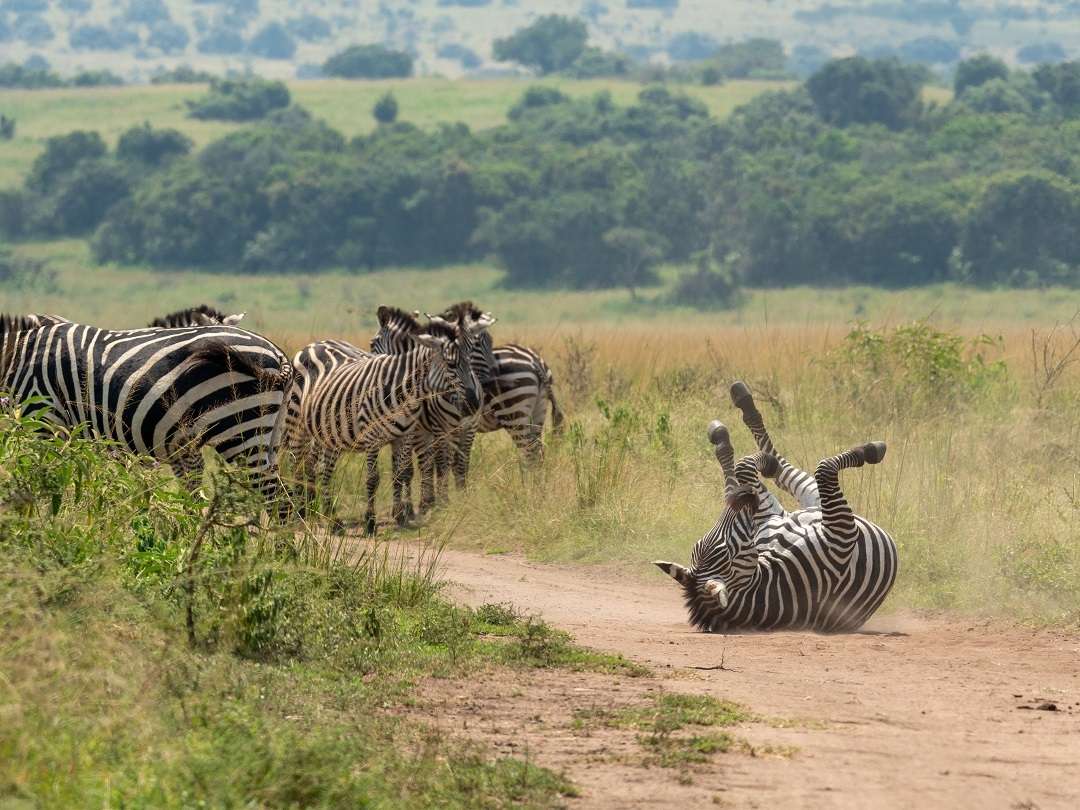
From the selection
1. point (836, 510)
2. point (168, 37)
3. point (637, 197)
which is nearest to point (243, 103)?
point (637, 197)

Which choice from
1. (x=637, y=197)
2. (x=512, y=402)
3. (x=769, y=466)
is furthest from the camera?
(x=637, y=197)

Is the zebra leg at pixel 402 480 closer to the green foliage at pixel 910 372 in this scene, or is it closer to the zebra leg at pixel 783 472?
the zebra leg at pixel 783 472

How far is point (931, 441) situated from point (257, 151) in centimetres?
5526

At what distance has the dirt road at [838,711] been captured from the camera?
16.5 ft

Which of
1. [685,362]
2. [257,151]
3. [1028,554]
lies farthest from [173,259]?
[1028,554]

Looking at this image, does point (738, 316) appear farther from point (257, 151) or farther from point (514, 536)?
point (514, 536)

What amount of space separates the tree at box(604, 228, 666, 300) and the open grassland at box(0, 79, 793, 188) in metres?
25.1

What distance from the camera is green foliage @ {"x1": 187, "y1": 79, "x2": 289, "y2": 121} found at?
79500 millimetres

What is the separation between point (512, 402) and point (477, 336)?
0.82 m

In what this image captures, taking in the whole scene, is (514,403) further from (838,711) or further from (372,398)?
(838,711)

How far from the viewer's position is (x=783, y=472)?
918 centimetres

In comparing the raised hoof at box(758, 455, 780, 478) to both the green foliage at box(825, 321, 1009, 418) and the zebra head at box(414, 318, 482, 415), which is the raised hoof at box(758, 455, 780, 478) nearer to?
the zebra head at box(414, 318, 482, 415)

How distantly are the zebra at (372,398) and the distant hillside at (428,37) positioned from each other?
153855 millimetres

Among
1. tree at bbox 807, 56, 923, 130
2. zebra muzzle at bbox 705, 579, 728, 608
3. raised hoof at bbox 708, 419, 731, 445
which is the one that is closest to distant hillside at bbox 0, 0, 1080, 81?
tree at bbox 807, 56, 923, 130
